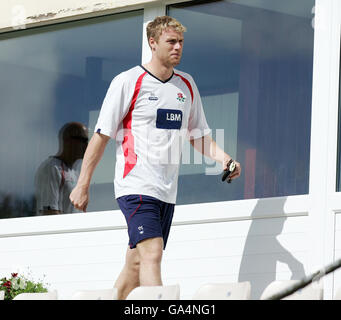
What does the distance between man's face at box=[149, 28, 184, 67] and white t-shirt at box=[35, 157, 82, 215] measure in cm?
201

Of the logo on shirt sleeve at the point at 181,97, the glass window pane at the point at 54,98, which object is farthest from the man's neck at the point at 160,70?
the glass window pane at the point at 54,98

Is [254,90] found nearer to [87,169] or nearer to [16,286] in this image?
[87,169]

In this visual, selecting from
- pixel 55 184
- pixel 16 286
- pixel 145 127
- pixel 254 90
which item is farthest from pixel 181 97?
pixel 55 184

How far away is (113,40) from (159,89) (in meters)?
1.92


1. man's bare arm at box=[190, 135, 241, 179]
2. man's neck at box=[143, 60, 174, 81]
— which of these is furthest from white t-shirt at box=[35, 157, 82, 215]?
man's neck at box=[143, 60, 174, 81]

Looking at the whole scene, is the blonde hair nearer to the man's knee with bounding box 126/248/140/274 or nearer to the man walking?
the man walking

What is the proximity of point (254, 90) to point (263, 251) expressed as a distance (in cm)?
118

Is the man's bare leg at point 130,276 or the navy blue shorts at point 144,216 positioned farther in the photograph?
the man's bare leg at point 130,276

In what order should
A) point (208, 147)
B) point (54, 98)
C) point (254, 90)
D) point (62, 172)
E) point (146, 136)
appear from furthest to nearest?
1. point (54, 98)
2. point (62, 172)
3. point (254, 90)
4. point (208, 147)
5. point (146, 136)

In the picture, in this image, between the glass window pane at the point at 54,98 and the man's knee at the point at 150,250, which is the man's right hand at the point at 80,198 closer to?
the man's knee at the point at 150,250

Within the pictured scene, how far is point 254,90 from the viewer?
6.11 m

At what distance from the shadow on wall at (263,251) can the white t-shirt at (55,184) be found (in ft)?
5.58

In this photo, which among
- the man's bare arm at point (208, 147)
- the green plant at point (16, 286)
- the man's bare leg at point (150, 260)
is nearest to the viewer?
the man's bare leg at point (150, 260)

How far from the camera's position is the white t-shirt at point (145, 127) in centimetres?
509
